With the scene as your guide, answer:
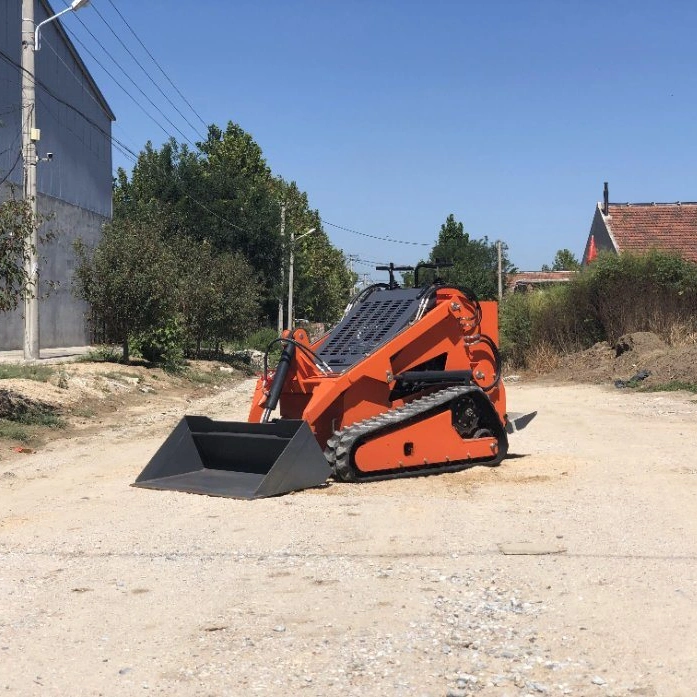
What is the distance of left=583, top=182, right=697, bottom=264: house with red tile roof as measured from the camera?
38.5 meters

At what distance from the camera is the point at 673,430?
14.3 m

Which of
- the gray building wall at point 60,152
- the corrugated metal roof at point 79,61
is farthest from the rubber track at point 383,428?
the corrugated metal roof at point 79,61

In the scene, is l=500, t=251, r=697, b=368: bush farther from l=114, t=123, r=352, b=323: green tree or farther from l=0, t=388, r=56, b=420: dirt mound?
l=0, t=388, r=56, b=420: dirt mound

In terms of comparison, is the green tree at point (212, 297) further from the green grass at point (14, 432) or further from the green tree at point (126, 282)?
the green grass at point (14, 432)

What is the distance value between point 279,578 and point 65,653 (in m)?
1.60

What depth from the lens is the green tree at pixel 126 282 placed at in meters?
24.1

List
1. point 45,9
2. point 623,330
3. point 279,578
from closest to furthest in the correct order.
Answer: point 279,578, point 623,330, point 45,9

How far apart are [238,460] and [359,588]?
140 inches

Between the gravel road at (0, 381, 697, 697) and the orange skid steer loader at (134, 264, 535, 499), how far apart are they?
30 cm

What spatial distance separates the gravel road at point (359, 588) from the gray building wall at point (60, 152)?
22.3 meters

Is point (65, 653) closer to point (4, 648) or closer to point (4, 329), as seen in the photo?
point (4, 648)

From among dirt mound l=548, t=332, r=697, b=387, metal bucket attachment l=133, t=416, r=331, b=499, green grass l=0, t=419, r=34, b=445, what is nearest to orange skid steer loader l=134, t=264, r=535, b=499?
metal bucket attachment l=133, t=416, r=331, b=499

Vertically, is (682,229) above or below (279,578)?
above

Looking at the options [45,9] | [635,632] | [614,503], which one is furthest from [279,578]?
[45,9]
